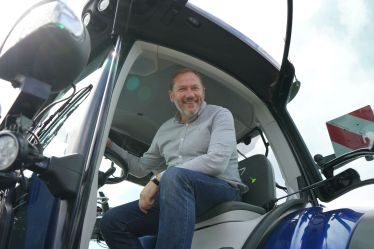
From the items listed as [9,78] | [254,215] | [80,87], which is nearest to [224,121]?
[254,215]

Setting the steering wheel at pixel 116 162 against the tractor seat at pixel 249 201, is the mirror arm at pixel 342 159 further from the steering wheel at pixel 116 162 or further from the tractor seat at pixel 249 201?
the steering wheel at pixel 116 162

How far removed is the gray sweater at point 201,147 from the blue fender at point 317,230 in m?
0.38

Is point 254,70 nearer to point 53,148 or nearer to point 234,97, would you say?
point 234,97

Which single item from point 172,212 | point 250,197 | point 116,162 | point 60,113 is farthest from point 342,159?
point 60,113

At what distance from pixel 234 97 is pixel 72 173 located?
65.3 inches

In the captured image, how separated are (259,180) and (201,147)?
1.44 ft

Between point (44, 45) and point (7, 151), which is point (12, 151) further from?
point (44, 45)

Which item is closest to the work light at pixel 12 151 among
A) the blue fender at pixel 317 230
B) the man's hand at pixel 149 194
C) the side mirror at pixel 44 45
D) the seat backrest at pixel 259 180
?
the side mirror at pixel 44 45

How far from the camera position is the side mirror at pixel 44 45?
2.08 ft

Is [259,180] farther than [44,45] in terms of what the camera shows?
Yes

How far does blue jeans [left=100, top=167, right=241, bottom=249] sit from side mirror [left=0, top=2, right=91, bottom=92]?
0.71 meters

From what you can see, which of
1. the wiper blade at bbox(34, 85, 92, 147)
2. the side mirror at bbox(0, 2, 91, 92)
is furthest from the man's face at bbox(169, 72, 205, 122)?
the side mirror at bbox(0, 2, 91, 92)

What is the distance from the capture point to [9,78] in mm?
668

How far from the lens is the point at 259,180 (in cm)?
175
